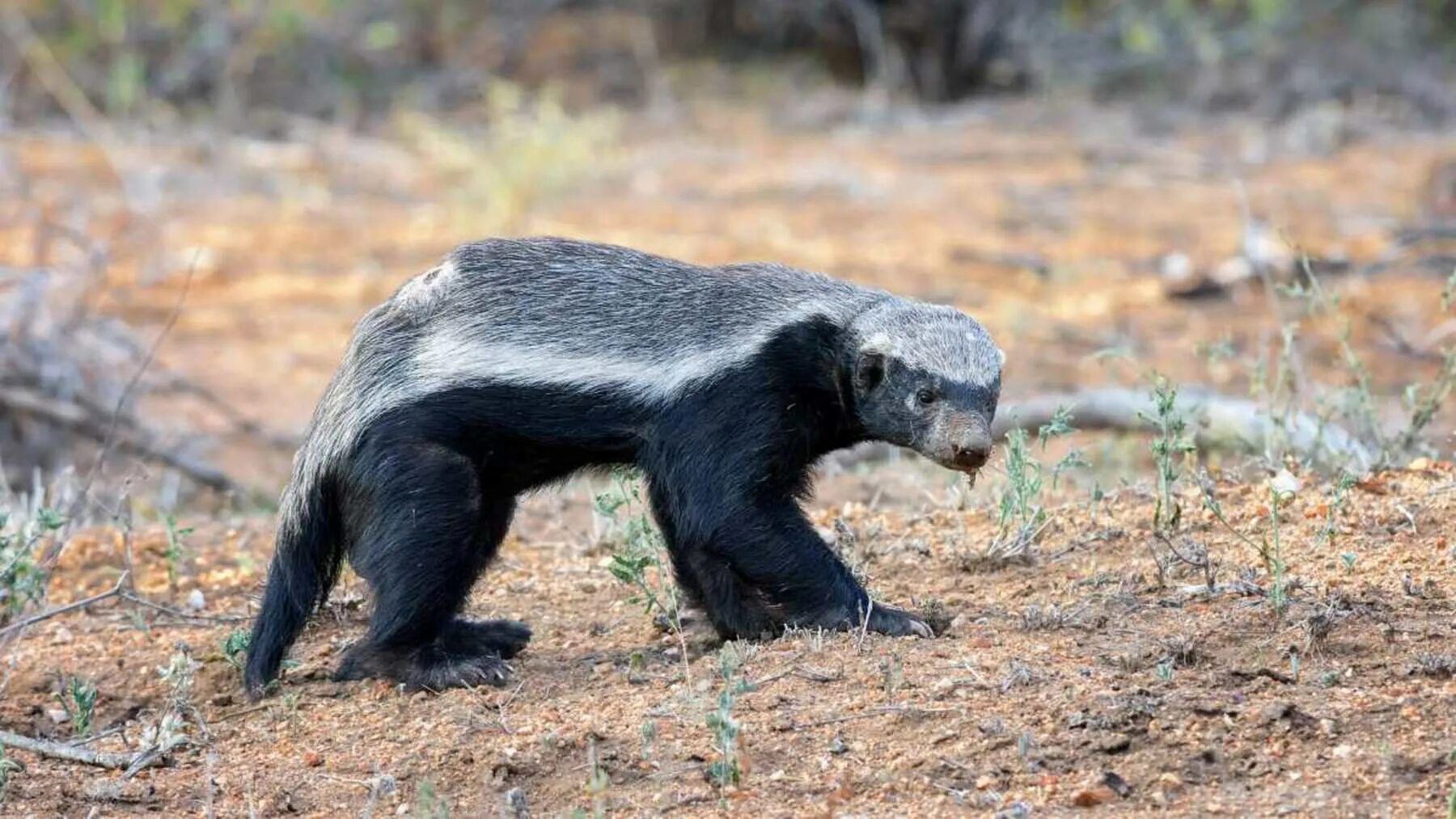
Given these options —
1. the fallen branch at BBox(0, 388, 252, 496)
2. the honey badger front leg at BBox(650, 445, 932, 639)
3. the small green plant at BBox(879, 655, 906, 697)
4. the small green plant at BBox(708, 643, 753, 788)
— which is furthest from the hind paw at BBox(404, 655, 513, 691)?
the fallen branch at BBox(0, 388, 252, 496)

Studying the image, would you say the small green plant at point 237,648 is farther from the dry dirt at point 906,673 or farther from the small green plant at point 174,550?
the small green plant at point 174,550

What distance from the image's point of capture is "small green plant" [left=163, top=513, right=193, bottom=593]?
5359 mm

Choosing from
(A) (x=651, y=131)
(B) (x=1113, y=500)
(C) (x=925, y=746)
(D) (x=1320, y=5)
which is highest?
(C) (x=925, y=746)

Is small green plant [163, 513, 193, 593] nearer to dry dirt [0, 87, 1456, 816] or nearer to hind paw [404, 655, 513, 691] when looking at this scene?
dry dirt [0, 87, 1456, 816]

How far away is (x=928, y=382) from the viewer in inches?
189

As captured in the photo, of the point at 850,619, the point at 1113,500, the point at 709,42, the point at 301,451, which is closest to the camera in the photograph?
the point at 850,619

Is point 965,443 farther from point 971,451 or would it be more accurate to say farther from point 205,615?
point 205,615

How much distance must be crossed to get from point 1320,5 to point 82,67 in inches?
420

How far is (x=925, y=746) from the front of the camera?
12.7 ft

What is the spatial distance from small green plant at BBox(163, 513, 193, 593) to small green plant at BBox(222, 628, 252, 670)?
0.41 meters

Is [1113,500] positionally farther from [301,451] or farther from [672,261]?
[301,451]

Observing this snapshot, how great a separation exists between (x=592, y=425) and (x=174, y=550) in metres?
1.44

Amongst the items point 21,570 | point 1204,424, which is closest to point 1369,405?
point 1204,424

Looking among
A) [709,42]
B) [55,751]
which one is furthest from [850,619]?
[709,42]
